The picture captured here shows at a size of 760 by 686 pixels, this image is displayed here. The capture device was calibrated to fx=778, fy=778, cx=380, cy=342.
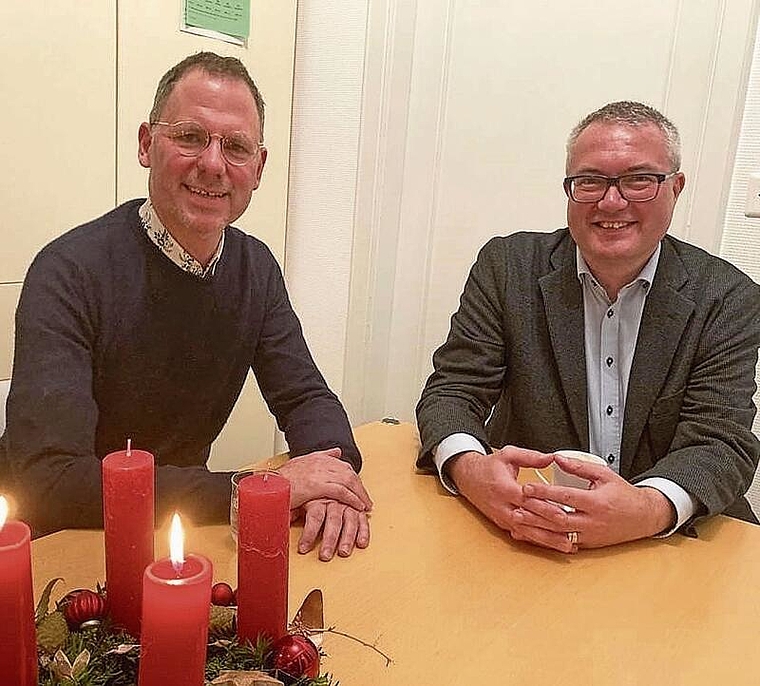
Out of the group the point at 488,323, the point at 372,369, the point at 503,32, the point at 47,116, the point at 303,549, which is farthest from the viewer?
the point at 372,369

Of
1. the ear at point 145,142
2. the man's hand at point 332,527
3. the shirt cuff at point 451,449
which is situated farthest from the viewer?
the ear at point 145,142

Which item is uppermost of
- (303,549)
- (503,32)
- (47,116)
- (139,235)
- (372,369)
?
(503,32)

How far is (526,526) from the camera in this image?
1139 millimetres

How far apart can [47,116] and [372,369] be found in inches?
51.4

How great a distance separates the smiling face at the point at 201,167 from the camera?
1.36 m

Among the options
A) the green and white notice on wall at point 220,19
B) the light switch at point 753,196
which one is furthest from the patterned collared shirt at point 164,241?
the light switch at point 753,196

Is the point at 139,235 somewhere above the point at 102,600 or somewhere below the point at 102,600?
above

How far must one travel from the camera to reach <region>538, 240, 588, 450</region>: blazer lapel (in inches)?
62.9

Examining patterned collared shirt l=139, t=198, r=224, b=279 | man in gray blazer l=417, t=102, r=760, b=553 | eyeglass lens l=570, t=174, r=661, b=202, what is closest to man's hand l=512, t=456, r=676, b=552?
man in gray blazer l=417, t=102, r=760, b=553

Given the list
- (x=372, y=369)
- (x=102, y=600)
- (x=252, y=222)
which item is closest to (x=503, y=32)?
(x=252, y=222)

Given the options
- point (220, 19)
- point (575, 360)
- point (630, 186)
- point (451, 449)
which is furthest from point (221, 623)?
point (220, 19)

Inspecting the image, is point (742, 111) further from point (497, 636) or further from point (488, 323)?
point (497, 636)

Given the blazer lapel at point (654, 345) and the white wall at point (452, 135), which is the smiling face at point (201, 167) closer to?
the blazer lapel at point (654, 345)

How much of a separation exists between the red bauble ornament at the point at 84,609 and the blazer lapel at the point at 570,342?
1.12 metres
